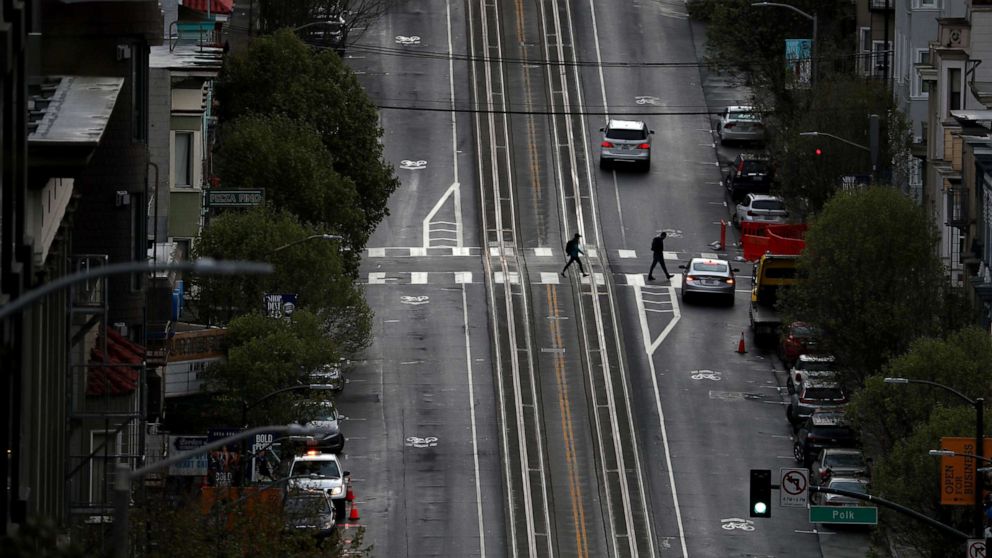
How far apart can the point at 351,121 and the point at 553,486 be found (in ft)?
68.9

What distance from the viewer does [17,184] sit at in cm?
2872

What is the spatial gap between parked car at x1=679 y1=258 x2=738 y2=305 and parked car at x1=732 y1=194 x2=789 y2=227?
7420 millimetres

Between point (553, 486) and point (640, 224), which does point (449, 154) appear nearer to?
point (640, 224)

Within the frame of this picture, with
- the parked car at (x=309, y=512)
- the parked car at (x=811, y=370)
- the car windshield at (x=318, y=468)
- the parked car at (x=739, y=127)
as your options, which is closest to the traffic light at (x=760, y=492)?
the parked car at (x=309, y=512)

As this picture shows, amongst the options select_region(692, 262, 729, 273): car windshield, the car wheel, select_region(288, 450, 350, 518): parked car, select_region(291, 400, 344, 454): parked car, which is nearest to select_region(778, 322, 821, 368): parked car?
the car wheel

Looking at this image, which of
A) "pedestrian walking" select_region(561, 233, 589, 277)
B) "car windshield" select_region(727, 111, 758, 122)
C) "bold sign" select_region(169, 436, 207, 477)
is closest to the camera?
"bold sign" select_region(169, 436, 207, 477)

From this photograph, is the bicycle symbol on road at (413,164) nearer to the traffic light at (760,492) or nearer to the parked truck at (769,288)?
the parked truck at (769,288)

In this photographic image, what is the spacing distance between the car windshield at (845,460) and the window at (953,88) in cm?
1821

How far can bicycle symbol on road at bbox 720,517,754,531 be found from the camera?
61.7 m

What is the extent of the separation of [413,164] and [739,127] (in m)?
14.0

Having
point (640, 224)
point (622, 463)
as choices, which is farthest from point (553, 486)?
point (640, 224)

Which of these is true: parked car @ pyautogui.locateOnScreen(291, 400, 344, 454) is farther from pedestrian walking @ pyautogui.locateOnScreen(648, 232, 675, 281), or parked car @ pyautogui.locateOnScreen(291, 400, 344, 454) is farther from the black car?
the black car

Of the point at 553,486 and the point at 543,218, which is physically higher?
the point at 543,218

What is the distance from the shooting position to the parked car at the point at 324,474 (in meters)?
59.9
